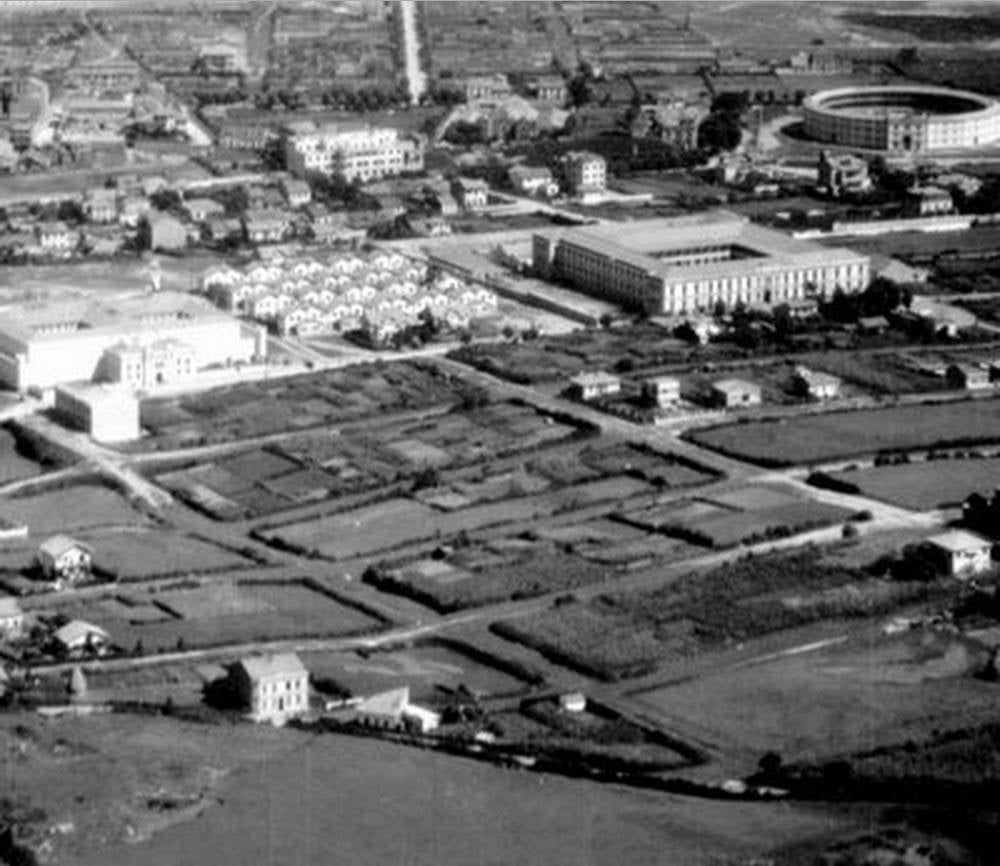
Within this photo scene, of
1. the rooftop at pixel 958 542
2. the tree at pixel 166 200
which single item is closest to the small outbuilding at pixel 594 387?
the rooftop at pixel 958 542

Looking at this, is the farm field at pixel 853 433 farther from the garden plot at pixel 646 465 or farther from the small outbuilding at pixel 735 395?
the small outbuilding at pixel 735 395

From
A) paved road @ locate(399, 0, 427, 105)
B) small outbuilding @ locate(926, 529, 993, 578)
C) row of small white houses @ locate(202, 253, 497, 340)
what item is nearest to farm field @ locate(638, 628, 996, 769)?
small outbuilding @ locate(926, 529, 993, 578)

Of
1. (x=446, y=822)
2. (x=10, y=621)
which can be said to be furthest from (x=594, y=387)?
(x=446, y=822)

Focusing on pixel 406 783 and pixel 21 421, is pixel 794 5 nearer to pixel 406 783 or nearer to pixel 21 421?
pixel 21 421

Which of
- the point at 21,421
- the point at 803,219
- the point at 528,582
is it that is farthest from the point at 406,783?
the point at 803,219

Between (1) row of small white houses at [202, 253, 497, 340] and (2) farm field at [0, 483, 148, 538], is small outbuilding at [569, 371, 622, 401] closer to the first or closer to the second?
(1) row of small white houses at [202, 253, 497, 340]
